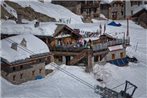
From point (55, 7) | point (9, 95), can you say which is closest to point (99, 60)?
point (9, 95)

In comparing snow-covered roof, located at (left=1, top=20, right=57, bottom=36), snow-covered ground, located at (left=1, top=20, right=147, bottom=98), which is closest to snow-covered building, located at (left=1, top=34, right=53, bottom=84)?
snow-covered ground, located at (left=1, top=20, right=147, bottom=98)

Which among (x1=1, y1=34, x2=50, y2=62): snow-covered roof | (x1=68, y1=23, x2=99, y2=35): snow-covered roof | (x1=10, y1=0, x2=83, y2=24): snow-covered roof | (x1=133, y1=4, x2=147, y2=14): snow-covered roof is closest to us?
(x1=1, y1=34, x2=50, y2=62): snow-covered roof

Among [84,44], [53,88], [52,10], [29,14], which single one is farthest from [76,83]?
[52,10]

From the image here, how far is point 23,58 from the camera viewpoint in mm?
47250

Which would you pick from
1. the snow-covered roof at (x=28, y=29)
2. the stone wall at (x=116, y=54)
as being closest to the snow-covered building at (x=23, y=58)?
the snow-covered roof at (x=28, y=29)

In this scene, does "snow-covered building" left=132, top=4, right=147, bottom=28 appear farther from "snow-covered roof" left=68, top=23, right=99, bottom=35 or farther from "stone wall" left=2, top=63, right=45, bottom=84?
"stone wall" left=2, top=63, right=45, bottom=84

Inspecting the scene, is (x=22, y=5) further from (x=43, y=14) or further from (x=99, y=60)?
(x=99, y=60)

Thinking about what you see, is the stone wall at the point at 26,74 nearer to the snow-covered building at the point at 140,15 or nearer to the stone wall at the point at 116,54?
the stone wall at the point at 116,54

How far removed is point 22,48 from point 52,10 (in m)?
33.6

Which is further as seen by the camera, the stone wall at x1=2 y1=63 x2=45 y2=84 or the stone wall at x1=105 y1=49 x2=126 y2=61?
the stone wall at x1=105 y1=49 x2=126 y2=61

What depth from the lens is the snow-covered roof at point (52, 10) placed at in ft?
257

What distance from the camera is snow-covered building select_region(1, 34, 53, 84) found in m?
45.8

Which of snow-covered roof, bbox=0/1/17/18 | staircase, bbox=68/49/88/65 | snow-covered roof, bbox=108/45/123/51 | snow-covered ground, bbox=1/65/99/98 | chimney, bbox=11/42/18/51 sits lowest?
snow-covered ground, bbox=1/65/99/98

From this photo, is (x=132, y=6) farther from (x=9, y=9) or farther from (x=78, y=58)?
(x=78, y=58)
